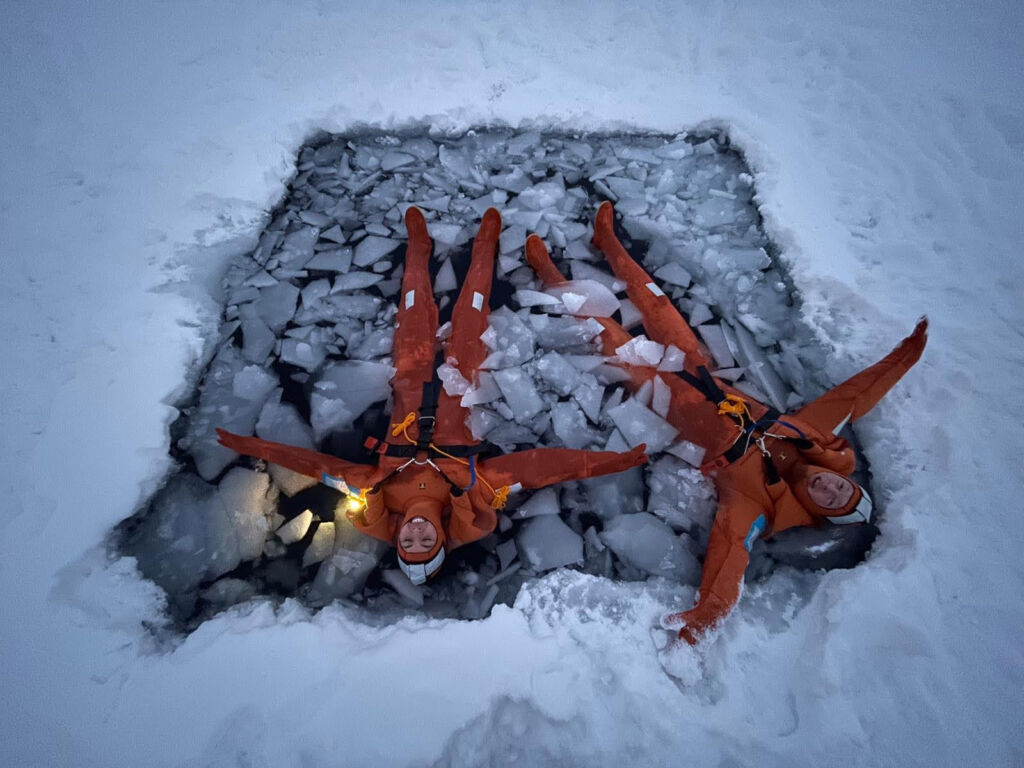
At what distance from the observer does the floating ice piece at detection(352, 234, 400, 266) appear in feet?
10.5

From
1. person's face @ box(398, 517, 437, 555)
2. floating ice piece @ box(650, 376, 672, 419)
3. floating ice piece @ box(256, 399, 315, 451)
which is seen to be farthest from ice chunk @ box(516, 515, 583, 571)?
floating ice piece @ box(256, 399, 315, 451)

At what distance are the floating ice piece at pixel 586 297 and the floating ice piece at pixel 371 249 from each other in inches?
45.1

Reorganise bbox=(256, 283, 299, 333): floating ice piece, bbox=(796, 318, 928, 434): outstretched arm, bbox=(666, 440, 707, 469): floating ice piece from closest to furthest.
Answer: bbox=(796, 318, 928, 434): outstretched arm
bbox=(666, 440, 707, 469): floating ice piece
bbox=(256, 283, 299, 333): floating ice piece

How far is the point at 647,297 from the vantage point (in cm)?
285

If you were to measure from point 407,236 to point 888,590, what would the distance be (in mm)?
3303

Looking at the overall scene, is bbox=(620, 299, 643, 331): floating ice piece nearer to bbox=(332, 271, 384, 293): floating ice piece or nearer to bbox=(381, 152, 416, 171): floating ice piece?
bbox=(332, 271, 384, 293): floating ice piece

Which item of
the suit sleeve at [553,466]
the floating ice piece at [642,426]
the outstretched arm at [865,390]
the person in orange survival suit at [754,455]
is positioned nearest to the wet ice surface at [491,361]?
the floating ice piece at [642,426]

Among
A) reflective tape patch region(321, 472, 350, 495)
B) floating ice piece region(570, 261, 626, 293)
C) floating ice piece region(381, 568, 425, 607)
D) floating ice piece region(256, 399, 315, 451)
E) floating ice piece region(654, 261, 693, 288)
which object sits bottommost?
floating ice piece region(381, 568, 425, 607)

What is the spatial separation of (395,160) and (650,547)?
10.5 feet

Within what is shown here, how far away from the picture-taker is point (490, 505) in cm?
225

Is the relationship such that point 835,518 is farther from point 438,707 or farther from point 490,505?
point 438,707

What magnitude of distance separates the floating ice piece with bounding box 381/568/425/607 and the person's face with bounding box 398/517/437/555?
1.23 ft

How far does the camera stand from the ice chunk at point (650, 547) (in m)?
2.28

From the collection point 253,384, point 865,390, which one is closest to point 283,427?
point 253,384
